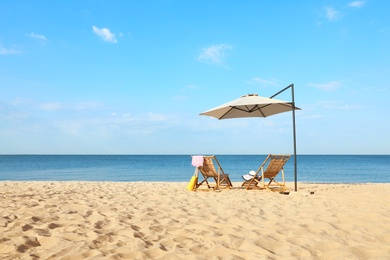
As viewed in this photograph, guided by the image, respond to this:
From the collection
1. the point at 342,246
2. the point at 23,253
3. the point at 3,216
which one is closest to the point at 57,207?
the point at 3,216

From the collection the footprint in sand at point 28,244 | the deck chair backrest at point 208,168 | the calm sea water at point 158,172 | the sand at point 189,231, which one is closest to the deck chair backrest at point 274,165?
the deck chair backrest at point 208,168

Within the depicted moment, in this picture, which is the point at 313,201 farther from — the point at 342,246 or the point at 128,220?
the point at 128,220

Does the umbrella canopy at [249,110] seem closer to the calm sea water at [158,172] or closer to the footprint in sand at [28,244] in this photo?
the footprint in sand at [28,244]

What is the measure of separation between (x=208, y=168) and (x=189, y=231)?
13.9ft

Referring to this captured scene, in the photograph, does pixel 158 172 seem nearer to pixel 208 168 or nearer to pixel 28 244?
pixel 208 168

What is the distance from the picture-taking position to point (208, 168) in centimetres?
745

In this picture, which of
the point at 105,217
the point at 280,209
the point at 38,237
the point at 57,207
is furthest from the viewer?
the point at 280,209

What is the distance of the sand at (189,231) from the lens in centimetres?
259

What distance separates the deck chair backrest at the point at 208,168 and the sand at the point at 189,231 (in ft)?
7.97

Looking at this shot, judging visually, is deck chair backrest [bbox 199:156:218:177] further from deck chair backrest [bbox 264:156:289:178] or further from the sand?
the sand

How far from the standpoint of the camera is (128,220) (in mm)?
3648

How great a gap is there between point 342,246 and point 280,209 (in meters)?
1.83

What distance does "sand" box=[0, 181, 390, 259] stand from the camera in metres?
2.59

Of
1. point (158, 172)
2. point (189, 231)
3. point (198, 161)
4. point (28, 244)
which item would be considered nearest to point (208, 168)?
point (198, 161)
